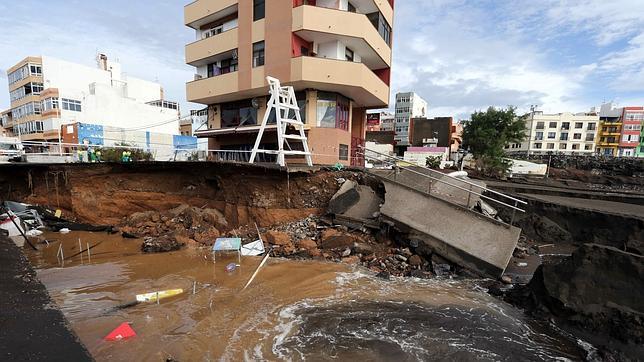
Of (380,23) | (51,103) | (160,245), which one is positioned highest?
(380,23)

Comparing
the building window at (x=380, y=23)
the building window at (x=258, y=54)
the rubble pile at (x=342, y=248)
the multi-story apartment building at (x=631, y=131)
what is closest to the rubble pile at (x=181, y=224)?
the rubble pile at (x=342, y=248)

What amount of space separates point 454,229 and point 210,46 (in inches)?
768

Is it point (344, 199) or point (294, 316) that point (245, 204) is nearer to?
point (344, 199)

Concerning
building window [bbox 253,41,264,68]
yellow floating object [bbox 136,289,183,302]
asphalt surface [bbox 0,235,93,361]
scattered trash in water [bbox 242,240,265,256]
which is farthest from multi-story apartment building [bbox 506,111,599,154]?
asphalt surface [bbox 0,235,93,361]

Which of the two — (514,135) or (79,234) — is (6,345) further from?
(514,135)

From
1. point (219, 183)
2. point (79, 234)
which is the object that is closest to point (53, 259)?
point (79, 234)

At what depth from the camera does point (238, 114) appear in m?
21.1

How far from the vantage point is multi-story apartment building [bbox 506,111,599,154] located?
6856cm

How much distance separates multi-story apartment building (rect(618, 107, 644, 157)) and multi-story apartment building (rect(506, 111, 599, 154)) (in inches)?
184

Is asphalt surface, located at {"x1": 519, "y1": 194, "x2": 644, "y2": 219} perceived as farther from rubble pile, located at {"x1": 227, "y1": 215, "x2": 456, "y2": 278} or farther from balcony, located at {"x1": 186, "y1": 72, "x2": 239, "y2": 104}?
balcony, located at {"x1": 186, "y1": 72, "x2": 239, "y2": 104}

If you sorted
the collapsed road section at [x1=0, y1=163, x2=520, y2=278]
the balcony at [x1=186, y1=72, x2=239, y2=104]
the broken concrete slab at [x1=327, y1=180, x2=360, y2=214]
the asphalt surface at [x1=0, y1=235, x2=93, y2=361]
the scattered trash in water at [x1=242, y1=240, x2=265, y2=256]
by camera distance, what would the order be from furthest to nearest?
the balcony at [x1=186, y1=72, x2=239, y2=104] → the broken concrete slab at [x1=327, y1=180, x2=360, y2=214] → the scattered trash in water at [x1=242, y1=240, x2=265, y2=256] → the collapsed road section at [x1=0, y1=163, x2=520, y2=278] → the asphalt surface at [x1=0, y1=235, x2=93, y2=361]

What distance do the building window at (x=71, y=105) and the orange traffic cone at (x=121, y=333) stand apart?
150ft

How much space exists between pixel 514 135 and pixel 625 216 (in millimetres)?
25704

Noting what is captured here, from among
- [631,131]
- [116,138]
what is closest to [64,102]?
[116,138]
